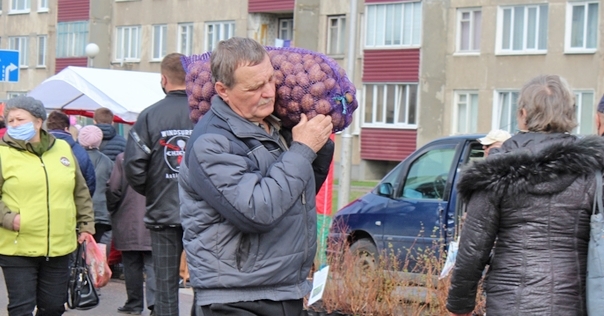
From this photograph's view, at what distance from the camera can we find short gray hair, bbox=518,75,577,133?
14.0 ft

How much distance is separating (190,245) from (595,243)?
1.61 m

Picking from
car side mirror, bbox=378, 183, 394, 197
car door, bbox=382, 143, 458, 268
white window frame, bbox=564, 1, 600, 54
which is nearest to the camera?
car door, bbox=382, 143, 458, 268

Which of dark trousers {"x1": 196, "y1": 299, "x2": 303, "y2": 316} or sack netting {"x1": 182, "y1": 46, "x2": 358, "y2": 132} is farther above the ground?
sack netting {"x1": 182, "y1": 46, "x2": 358, "y2": 132}

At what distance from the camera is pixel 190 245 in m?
3.78

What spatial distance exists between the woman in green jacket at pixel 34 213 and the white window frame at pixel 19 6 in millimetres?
55273

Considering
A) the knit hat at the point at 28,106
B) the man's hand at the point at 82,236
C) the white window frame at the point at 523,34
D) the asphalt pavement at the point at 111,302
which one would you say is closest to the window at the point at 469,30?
the white window frame at the point at 523,34

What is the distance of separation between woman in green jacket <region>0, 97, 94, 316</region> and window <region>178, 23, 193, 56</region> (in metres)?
42.9

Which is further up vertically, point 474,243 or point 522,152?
point 522,152

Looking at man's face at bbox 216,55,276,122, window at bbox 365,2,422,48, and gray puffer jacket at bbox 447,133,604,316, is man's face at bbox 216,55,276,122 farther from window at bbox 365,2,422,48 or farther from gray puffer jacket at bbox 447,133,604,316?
window at bbox 365,2,422,48

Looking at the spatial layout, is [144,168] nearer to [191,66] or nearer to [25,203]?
[25,203]

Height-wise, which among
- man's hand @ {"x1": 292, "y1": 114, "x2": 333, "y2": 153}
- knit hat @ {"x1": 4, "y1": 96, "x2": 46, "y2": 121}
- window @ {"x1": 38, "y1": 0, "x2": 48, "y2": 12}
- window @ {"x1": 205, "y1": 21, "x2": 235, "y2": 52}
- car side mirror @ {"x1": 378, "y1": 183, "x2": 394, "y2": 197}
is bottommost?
car side mirror @ {"x1": 378, "y1": 183, "x2": 394, "y2": 197}

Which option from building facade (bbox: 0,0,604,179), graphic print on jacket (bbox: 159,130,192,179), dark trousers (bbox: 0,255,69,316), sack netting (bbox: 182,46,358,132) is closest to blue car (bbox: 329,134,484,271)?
graphic print on jacket (bbox: 159,130,192,179)

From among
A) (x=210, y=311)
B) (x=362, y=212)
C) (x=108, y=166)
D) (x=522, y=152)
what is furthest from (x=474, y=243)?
(x=108, y=166)

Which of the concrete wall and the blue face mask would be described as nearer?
the blue face mask
